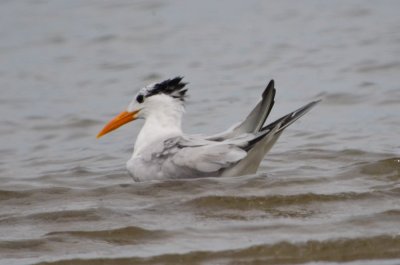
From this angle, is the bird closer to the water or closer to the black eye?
the water

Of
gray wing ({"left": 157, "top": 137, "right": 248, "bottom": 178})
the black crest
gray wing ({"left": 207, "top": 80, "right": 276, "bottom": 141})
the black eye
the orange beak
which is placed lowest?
gray wing ({"left": 157, "top": 137, "right": 248, "bottom": 178})

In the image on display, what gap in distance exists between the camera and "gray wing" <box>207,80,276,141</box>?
862cm

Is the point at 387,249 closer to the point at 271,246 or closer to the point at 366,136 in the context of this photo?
the point at 271,246

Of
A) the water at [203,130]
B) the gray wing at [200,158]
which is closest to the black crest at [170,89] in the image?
the water at [203,130]

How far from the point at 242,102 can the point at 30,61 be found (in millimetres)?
3907

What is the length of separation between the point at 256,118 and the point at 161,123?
1.37 meters

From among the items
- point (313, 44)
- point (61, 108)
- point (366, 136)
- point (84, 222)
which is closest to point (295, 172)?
point (366, 136)

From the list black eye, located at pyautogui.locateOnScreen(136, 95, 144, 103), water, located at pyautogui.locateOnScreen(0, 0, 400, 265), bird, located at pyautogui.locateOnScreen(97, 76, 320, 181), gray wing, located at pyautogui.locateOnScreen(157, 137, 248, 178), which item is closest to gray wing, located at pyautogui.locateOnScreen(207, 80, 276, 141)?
bird, located at pyautogui.locateOnScreen(97, 76, 320, 181)

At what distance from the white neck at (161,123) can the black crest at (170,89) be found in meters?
0.11

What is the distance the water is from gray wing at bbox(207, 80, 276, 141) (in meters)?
0.42

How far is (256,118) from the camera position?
8750mm

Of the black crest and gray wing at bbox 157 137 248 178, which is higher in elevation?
the black crest

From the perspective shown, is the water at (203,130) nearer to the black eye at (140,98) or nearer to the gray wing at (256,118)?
the gray wing at (256,118)

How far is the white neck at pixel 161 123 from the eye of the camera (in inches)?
381
